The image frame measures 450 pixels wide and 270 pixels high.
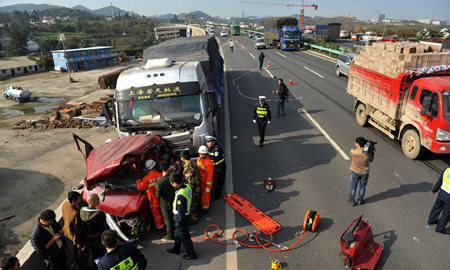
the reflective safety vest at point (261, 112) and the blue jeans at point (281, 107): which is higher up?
the reflective safety vest at point (261, 112)

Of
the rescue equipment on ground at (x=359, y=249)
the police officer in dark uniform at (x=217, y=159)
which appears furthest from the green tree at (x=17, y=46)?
the rescue equipment on ground at (x=359, y=249)

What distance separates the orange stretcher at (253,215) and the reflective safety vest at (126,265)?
3012 millimetres

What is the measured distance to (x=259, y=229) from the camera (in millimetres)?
6164

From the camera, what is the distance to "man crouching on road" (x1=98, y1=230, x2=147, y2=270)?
3670 millimetres

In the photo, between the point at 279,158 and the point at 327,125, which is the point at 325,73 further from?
the point at 279,158

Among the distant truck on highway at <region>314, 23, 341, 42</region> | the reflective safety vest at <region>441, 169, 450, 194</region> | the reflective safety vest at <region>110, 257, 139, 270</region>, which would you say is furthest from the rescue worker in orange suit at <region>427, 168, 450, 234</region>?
the distant truck on highway at <region>314, 23, 341, 42</region>

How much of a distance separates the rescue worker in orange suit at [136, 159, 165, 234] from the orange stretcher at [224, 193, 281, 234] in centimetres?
187

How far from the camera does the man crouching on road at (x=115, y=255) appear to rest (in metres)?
3.67

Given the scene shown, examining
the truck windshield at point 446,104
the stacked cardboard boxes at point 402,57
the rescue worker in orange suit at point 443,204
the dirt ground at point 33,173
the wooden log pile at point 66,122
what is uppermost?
the stacked cardboard boxes at point 402,57

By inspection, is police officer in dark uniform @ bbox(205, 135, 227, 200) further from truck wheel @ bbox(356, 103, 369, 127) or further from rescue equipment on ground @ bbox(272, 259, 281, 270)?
truck wheel @ bbox(356, 103, 369, 127)

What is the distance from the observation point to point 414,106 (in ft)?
28.5

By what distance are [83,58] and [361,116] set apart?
50.5m

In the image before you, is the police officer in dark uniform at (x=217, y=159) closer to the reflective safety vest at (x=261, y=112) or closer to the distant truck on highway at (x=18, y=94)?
the reflective safety vest at (x=261, y=112)

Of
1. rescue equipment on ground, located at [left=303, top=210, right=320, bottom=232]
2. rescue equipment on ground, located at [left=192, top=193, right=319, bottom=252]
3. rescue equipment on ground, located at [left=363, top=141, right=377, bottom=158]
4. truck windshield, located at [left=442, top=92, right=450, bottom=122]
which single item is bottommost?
rescue equipment on ground, located at [left=192, top=193, right=319, bottom=252]
